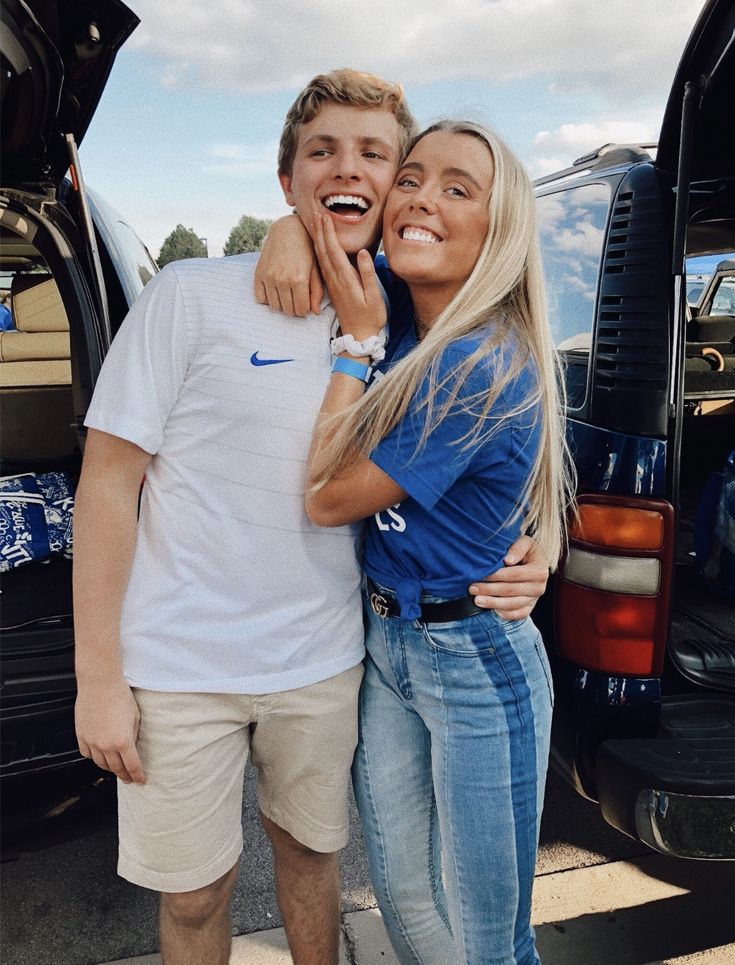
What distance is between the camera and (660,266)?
2115 mm

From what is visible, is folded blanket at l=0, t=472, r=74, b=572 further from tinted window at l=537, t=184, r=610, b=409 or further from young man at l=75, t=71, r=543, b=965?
tinted window at l=537, t=184, r=610, b=409

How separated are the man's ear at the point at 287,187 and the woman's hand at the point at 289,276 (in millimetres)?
183

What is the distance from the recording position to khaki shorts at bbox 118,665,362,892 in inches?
61.3

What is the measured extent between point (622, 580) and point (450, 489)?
771mm

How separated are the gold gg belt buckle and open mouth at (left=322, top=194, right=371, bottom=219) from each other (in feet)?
2.55

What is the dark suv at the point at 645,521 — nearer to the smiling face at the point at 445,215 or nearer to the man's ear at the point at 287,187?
the smiling face at the point at 445,215

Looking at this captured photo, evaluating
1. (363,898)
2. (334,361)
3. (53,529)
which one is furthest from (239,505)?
(53,529)

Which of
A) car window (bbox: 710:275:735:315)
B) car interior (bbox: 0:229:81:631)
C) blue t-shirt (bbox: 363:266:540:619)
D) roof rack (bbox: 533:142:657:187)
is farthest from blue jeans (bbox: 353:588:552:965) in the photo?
→ car window (bbox: 710:275:735:315)

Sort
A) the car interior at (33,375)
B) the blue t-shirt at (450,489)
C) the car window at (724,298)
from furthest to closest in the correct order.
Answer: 1. the car window at (724,298)
2. the car interior at (33,375)
3. the blue t-shirt at (450,489)

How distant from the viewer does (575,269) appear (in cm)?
252

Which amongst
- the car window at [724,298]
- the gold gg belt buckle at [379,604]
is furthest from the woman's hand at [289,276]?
the car window at [724,298]

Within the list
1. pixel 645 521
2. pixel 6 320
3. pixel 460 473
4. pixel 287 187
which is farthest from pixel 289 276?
pixel 6 320

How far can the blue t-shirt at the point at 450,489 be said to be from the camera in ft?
4.67

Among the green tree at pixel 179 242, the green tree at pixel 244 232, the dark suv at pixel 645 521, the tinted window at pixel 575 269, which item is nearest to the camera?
the dark suv at pixel 645 521
